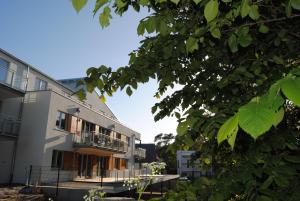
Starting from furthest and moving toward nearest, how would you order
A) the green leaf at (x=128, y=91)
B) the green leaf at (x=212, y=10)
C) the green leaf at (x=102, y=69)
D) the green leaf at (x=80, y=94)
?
the green leaf at (x=128, y=91) → the green leaf at (x=80, y=94) → the green leaf at (x=102, y=69) → the green leaf at (x=212, y=10)

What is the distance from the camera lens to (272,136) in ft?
7.93

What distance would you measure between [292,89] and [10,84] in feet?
68.0

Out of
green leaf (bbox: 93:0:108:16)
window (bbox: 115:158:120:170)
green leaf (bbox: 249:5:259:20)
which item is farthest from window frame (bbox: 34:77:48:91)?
green leaf (bbox: 249:5:259:20)

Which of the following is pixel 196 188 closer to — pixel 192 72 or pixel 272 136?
pixel 272 136

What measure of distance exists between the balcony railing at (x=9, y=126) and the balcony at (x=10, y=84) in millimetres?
1574

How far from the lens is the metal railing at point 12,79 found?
18594 mm

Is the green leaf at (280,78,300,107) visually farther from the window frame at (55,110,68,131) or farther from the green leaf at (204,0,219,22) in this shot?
the window frame at (55,110,68,131)

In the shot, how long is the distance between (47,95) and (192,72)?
762 inches

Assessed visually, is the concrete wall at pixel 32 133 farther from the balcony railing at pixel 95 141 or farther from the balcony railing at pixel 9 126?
the balcony railing at pixel 95 141

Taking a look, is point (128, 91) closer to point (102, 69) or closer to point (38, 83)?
point (102, 69)

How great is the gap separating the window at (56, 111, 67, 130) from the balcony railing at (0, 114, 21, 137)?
3177 mm

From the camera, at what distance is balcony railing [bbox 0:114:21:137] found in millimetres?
18656

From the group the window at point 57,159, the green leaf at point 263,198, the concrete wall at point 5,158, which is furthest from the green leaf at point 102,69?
the window at point 57,159

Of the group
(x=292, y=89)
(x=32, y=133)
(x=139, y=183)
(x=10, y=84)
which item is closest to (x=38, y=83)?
(x=32, y=133)
